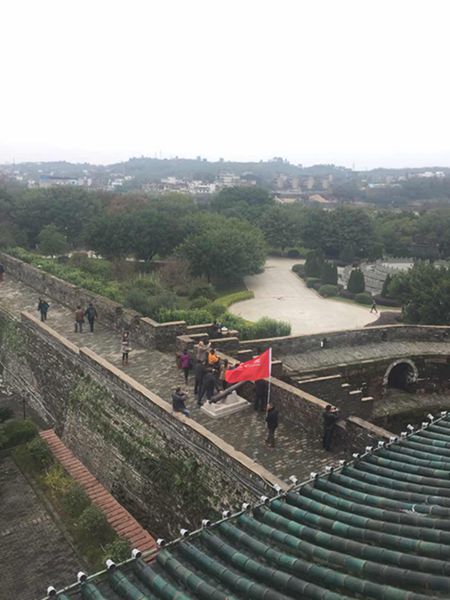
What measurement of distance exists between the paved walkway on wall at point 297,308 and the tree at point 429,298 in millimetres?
2815

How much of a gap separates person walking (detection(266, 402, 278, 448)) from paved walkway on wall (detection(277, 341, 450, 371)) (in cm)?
565

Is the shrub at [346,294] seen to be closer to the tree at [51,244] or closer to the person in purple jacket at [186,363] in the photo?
the tree at [51,244]

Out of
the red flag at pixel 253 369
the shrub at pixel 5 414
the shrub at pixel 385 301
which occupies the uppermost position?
the red flag at pixel 253 369

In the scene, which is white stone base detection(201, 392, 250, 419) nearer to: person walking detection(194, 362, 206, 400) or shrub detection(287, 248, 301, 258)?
person walking detection(194, 362, 206, 400)

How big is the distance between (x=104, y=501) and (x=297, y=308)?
82.9 ft

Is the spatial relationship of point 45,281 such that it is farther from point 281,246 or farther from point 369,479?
point 281,246

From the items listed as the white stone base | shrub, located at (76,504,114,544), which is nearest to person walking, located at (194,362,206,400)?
the white stone base

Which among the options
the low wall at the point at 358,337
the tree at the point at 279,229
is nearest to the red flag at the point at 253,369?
the low wall at the point at 358,337

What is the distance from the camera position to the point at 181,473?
10.0 meters

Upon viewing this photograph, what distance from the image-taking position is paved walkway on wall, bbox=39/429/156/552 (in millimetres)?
9844

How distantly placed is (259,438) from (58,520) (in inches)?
148

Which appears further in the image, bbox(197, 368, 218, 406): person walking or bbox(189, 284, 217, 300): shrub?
bbox(189, 284, 217, 300): shrub

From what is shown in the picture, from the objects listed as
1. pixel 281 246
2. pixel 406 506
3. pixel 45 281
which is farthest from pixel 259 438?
pixel 281 246

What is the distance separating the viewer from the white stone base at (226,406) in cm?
1159
